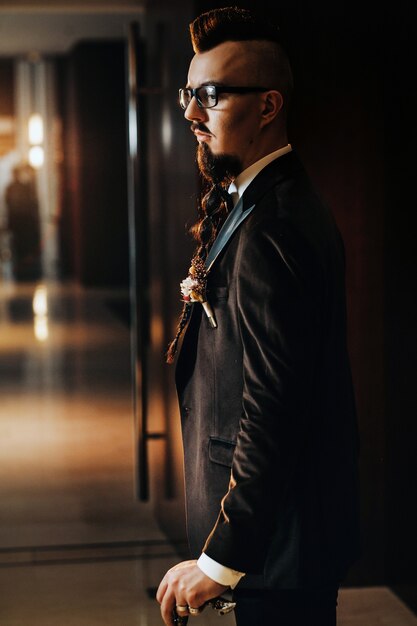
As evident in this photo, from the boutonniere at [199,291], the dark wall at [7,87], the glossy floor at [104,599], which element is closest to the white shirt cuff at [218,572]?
the boutonniere at [199,291]

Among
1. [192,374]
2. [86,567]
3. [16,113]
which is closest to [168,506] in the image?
[86,567]

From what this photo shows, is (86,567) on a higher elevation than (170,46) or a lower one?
lower

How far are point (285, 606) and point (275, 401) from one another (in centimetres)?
37

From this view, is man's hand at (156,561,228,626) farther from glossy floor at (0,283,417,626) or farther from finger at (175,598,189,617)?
glossy floor at (0,283,417,626)

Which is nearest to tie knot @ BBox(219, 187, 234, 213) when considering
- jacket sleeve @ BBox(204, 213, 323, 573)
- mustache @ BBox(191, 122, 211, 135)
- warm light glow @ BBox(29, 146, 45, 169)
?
mustache @ BBox(191, 122, 211, 135)

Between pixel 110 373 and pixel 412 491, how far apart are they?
5.58 m

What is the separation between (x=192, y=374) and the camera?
1713mm

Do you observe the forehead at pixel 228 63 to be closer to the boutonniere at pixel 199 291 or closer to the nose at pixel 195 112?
the nose at pixel 195 112

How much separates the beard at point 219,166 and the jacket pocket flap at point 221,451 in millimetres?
418

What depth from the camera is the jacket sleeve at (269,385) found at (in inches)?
58.7

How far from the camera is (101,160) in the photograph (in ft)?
59.9

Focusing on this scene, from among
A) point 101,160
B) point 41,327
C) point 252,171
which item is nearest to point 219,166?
point 252,171

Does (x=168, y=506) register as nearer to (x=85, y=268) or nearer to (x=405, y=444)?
(x=405, y=444)

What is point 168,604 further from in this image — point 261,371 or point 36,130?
point 36,130
